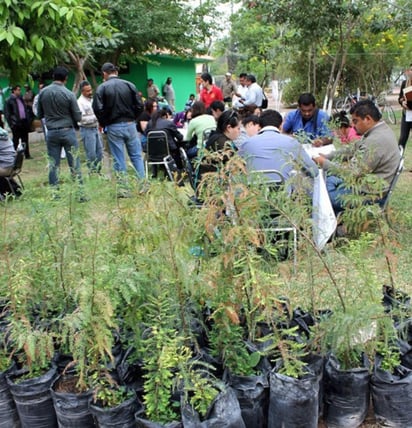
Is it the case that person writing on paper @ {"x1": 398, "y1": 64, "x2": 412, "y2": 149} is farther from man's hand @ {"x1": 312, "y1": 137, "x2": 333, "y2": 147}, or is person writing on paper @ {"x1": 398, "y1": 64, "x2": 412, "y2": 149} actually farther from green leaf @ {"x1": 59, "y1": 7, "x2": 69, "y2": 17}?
green leaf @ {"x1": 59, "y1": 7, "x2": 69, "y2": 17}

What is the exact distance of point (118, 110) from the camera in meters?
6.34

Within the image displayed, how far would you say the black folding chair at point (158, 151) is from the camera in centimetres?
650

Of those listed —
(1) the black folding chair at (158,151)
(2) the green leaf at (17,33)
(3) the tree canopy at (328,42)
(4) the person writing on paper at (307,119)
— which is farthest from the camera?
(3) the tree canopy at (328,42)

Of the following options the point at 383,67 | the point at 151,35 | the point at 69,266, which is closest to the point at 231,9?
the point at 383,67

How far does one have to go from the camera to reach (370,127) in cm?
441

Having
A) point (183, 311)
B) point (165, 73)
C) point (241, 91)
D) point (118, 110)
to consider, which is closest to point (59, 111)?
point (118, 110)

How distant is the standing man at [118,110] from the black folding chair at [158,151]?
21 centimetres

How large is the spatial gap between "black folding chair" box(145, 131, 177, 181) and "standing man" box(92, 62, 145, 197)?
0.68 ft

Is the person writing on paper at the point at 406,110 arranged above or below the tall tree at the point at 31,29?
below

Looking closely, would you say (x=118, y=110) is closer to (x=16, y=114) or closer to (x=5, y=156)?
(x=5, y=156)

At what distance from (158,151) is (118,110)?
75 cm

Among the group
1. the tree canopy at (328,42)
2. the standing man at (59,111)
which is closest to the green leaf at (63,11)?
the standing man at (59,111)

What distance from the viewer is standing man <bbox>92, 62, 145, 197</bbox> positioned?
20.6 feet

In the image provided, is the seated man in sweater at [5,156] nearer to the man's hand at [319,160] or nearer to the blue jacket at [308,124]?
the blue jacket at [308,124]
